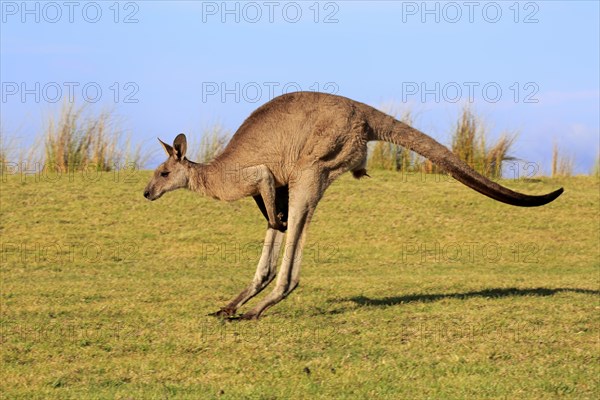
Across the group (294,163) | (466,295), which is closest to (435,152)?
(294,163)

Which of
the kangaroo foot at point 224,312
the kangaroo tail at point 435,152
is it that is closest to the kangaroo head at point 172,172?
the kangaroo foot at point 224,312

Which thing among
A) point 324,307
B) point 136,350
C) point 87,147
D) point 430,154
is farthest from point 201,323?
point 87,147

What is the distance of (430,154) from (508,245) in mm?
6881

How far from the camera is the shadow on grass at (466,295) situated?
9.61 meters

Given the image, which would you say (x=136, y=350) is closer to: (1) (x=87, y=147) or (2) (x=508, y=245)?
(2) (x=508, y=245)

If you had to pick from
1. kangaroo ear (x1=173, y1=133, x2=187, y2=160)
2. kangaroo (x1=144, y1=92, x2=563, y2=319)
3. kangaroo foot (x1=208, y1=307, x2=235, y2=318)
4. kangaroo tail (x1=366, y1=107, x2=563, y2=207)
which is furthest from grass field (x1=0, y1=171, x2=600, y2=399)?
kangaroo ear (x1=173, y1=133, x2=187, y2=160)

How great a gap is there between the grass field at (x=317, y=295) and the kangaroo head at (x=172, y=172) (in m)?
1.31

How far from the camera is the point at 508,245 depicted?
14.6 meters

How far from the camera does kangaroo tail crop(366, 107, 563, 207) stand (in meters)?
8.10

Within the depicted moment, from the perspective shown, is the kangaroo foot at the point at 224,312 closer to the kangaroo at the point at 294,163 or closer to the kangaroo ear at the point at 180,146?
the kangaroo at the point at 294,163

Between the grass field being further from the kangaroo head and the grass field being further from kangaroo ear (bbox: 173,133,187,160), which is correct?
kangaroo ear (bbox: 173,133,187,160)

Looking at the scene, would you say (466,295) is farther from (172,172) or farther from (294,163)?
(172,172)

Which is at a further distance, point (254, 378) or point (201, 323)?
point (201, 323)

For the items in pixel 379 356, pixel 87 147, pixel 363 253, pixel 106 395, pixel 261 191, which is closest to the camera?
pixel 106 395
